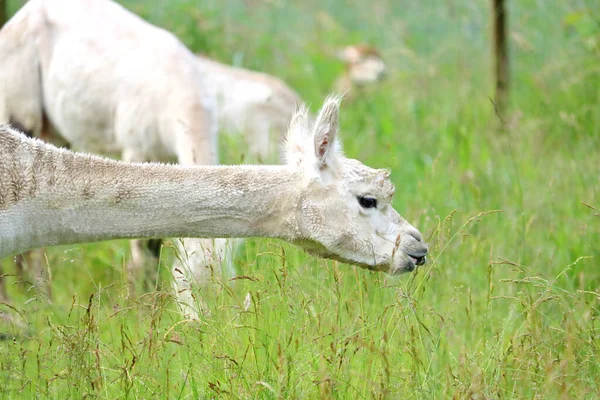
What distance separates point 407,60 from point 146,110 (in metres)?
5.23

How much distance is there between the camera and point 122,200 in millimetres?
3730

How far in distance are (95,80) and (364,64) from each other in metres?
4.75

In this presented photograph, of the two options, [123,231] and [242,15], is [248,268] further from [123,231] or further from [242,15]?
[242,15]

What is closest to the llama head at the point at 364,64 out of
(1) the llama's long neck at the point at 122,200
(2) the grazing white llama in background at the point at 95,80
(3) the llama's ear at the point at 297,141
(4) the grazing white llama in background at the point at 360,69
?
(4) the grazing white llama in background at the point at 360,69

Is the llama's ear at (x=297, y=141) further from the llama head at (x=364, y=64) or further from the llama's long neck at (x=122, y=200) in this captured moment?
the llama head at (x=364, y=64)

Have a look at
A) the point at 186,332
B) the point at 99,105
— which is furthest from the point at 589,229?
the point at 99,105

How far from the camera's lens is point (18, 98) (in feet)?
19.6

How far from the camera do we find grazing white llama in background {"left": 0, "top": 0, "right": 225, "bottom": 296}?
5.84 metres

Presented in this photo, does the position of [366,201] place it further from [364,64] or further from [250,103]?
[364,64]

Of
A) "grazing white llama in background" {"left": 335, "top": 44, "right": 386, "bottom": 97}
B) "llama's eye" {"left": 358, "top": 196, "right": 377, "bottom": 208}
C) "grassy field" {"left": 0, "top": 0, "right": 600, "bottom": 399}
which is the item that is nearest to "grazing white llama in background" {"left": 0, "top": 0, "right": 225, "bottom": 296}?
"grassy field" {"left": 0, "top": 0, "right": 600, "bottom": 399}

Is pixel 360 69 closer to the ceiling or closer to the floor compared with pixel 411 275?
closer to the ceiling

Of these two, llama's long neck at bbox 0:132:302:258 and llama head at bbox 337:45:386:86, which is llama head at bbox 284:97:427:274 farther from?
llama head at bbox 337:45:386:86

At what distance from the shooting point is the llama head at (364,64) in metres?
10.2

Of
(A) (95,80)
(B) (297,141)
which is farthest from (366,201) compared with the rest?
(A) (95,80)
